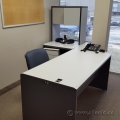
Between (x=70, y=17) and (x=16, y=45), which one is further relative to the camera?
(x=70, y=17)

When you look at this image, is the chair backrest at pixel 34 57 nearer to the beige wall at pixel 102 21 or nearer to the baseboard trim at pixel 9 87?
the baseboard trim at pixel 9 87

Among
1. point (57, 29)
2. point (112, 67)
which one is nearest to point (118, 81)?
point (112, 67)

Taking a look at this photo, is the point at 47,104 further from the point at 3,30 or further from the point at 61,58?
the point at 3,30

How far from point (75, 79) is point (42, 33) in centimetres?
223

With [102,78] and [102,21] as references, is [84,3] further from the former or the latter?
[102,78]

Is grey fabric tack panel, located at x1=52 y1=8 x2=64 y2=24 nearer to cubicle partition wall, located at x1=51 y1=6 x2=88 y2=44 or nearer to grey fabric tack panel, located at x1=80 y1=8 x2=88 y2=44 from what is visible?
cubicle partition wall, located at x1=51 y1=6 x2=88 y2=44

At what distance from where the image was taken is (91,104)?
282 centimetres

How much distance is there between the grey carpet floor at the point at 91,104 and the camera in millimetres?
2506

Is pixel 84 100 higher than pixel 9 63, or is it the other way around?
pixel 9 63

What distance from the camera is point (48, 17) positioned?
3.91 meters

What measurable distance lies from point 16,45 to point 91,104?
179 cm

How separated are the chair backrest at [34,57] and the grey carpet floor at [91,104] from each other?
805 mm

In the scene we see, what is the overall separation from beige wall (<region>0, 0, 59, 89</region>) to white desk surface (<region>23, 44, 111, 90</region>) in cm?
106

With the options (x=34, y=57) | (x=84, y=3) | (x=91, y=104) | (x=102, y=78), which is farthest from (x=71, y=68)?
(x=84, y=3)
